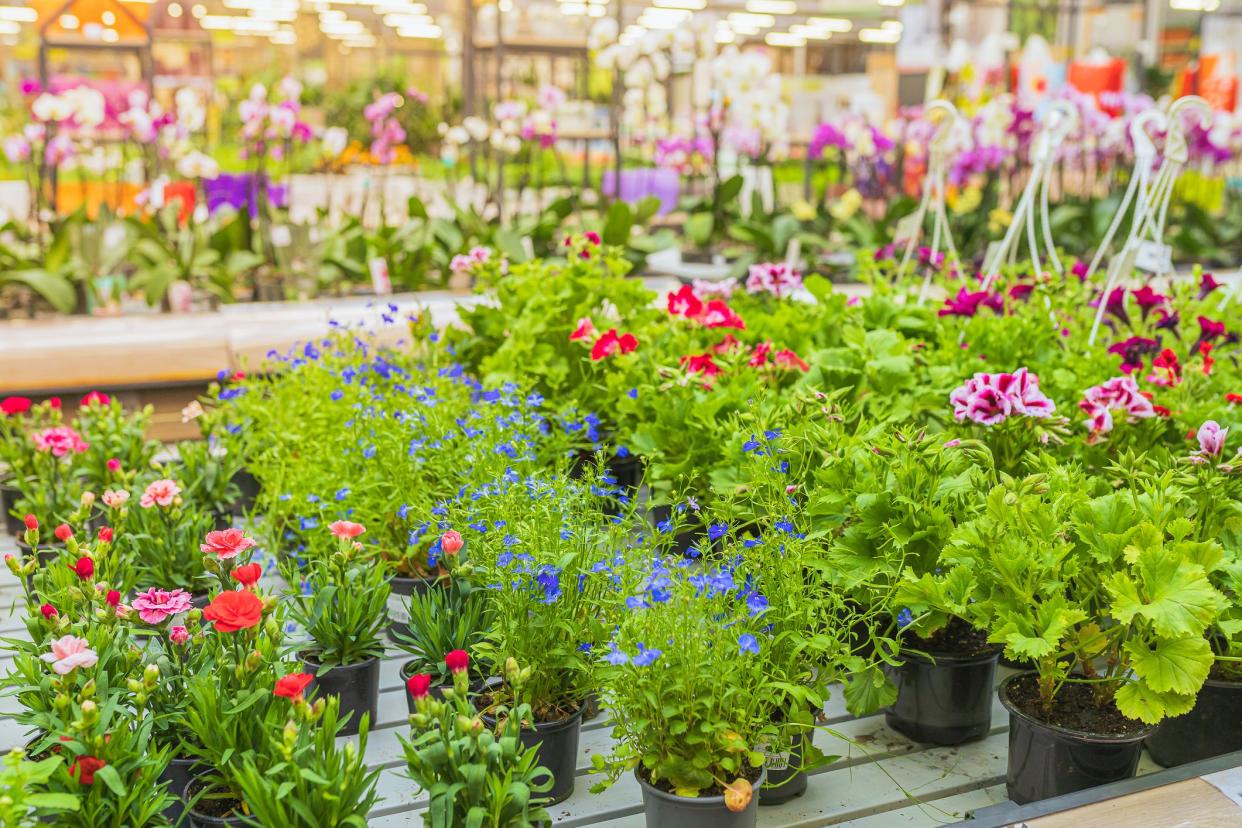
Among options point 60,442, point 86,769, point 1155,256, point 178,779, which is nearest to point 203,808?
point 178,779

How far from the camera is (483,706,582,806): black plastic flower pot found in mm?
1749

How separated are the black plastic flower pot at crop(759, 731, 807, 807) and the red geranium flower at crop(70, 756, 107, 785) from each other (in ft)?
3.01

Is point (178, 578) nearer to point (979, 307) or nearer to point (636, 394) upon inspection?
point (636, 394)

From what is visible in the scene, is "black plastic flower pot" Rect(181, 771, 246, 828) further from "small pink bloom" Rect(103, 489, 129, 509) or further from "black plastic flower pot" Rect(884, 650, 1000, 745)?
"black plastic flower pot" Rect(884, 650, 1000, 745)

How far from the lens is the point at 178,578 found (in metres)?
2.33

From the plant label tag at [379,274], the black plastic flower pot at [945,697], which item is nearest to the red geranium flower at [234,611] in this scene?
the black plastic flower pot at [945,697]

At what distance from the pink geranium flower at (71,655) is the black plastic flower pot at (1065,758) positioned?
1.33m

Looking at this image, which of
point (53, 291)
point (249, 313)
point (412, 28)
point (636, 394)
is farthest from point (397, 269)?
point (412, 28)

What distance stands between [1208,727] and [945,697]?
0.41m

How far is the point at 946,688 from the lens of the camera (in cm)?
194

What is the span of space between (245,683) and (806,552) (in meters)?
0.86

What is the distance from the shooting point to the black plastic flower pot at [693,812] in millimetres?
1542

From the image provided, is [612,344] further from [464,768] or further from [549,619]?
[464,768]

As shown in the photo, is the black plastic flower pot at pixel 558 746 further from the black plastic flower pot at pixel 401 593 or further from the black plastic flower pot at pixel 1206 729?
the black plastic flower pot at pixel 1206 729
